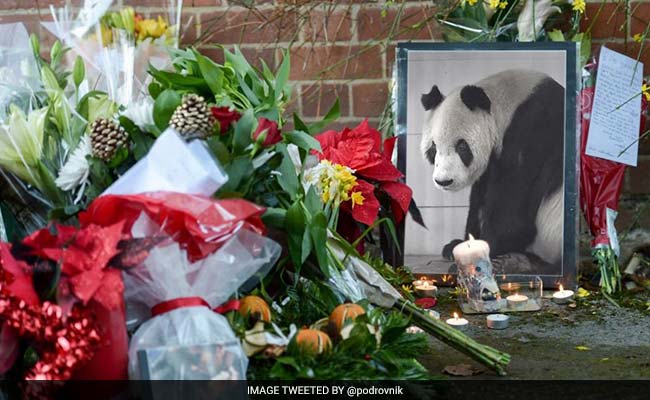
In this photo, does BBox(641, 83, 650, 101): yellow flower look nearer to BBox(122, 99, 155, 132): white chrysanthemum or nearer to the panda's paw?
the panda's paw

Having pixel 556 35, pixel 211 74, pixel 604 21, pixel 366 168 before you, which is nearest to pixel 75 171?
pixel 211 74

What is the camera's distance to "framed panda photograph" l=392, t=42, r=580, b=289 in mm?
2869

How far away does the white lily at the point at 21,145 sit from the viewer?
186cm

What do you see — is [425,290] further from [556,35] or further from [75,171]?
[75,171]

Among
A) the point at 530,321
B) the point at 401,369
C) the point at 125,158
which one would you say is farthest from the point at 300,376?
the point at 530,321

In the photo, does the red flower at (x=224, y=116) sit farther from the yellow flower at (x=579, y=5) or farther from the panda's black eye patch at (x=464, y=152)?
the yellow flower at (x=579, y=5)

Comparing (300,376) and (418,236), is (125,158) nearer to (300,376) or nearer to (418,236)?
(300,376)

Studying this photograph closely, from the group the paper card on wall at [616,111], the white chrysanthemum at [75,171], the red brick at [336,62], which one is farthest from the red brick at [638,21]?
the white chrysanthemum at [75,171]

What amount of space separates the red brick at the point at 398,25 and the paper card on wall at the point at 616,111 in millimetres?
525

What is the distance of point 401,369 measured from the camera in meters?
1.79

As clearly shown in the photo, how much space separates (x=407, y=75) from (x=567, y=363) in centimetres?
104

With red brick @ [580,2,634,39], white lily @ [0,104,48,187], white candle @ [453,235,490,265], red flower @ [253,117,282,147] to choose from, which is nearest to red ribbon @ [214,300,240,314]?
red flower @ [253,117,282,147]

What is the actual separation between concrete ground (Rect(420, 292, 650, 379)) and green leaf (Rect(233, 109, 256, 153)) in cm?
66

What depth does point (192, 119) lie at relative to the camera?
1.75 metres
